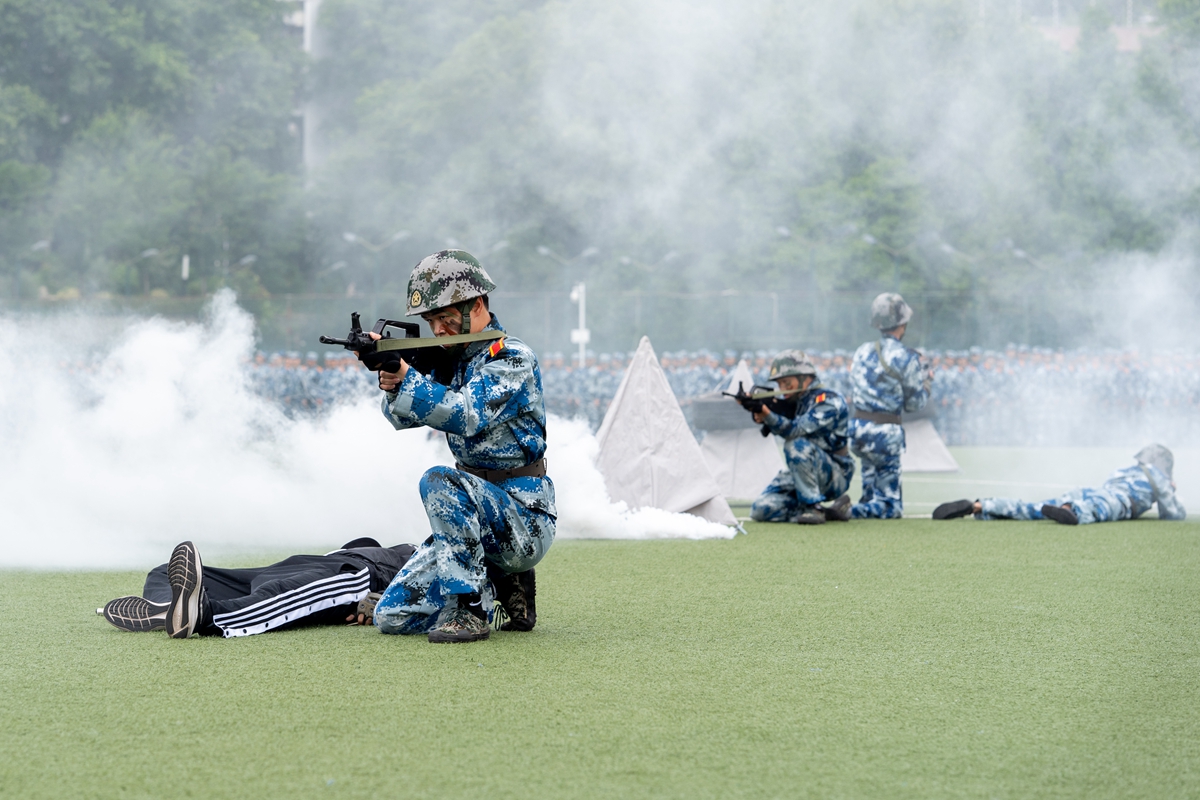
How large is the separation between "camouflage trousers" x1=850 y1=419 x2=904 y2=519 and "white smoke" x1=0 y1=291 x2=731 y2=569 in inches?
75.0

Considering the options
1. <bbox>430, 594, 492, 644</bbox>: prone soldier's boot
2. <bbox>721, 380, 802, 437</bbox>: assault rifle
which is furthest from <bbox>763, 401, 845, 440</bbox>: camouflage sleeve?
<bbox>430, 594, 492, 644</bbox>: prone soldier's boot

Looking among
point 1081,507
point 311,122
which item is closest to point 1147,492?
point 1081,507

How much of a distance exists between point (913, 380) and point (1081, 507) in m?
1.55

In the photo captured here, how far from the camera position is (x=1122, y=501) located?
911 centimetres

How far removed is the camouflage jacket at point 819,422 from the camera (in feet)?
30.1

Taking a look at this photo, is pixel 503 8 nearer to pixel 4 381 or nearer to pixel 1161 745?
pixel 4 381

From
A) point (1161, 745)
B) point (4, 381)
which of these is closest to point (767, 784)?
point (1161, 745)

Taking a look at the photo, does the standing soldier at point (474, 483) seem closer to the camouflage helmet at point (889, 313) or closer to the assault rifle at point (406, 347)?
the assault rifle at point (406, 347)

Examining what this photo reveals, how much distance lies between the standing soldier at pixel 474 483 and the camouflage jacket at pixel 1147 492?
5.91 metres

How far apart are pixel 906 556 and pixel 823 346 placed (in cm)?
2192

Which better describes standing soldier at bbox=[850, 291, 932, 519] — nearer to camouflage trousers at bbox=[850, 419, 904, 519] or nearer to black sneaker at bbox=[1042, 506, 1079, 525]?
camouflage trousers at bbox=[850, 419, 904, 519]

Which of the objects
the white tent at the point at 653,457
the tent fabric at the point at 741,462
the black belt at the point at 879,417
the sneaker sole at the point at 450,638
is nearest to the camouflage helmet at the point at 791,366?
the black belt at the point at 879,417

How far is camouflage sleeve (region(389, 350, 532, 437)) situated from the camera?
4264 millimetres

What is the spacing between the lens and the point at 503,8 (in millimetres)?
35156
